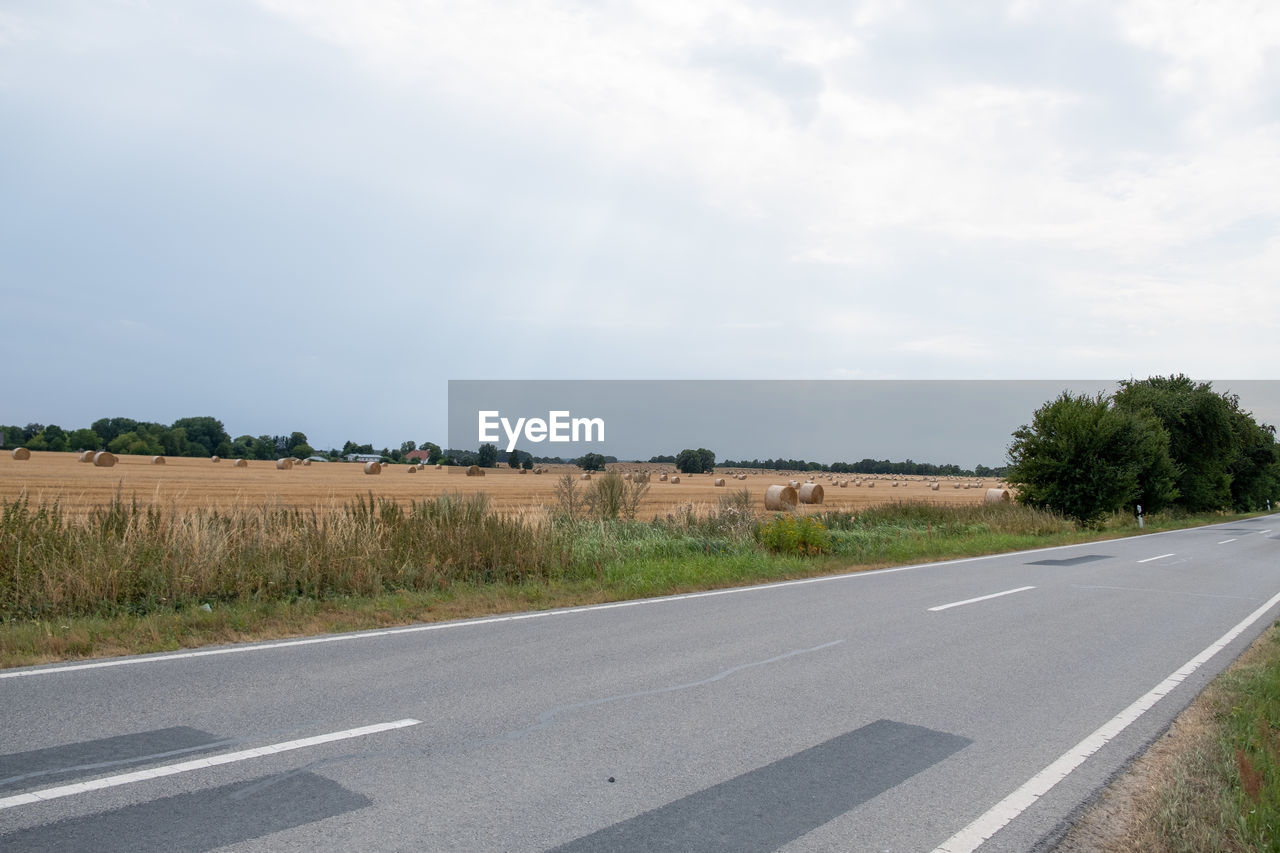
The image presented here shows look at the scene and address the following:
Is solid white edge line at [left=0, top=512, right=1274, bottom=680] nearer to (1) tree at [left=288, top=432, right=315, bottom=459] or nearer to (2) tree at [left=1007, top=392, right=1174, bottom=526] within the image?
(2) tree at [left=1007, top=392, right=1174, bottom=526]

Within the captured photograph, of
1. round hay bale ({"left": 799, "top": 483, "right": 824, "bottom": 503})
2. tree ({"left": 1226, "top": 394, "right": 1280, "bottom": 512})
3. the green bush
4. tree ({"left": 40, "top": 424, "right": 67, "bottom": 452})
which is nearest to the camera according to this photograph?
the green bush

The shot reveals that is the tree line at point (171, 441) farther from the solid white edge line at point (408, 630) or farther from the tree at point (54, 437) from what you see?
the solid white edge line at point (408, 630)

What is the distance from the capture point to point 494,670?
6570mm

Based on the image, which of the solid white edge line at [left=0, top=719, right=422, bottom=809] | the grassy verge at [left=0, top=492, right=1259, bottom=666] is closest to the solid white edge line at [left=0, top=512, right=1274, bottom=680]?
the grassy verge at [left=0, top=492, right=1259, bottom=666]

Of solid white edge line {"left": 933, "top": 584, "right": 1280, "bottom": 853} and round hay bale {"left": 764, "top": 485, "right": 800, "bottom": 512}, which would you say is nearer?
solid white edge line {"left": 933, "top": 584, "right": 1280, "bottom": 853}

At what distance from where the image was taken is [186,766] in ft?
14.0

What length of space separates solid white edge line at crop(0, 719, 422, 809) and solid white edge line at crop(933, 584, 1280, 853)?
10.4ft

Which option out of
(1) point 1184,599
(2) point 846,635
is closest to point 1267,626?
(1) point 1184,599

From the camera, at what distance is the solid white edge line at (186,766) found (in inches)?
150

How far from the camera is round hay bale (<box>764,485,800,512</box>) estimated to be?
38969mm
